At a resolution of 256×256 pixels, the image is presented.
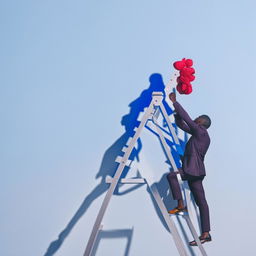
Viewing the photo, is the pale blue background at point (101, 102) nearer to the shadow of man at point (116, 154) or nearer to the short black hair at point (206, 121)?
the shadow of man at point (116, 154)

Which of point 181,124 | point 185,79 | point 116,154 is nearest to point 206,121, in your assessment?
point 181,124

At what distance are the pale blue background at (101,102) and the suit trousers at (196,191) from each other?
0.23 metres

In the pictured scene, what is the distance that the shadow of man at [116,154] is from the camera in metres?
2.28

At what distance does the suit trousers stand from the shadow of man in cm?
33

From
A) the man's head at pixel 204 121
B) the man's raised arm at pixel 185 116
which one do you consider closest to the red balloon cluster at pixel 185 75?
the man's raised arm at pixel 185 116

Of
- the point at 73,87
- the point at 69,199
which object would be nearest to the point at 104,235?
the point at 69,199

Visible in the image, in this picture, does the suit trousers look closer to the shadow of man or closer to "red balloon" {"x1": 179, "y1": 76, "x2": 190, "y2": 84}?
the shadow of man

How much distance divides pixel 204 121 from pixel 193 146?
0.63ft

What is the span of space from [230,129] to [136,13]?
1028 mm

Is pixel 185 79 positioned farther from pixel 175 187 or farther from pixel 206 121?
pixel 175 187

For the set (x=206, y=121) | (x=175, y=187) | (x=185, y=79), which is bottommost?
(x=175, y=187)

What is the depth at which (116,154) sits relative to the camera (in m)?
2.33

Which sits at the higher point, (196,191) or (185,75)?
(185,75)

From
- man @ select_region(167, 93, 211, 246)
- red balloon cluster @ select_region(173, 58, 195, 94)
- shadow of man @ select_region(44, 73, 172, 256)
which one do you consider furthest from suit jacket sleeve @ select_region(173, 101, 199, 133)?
shadow of man @ select_region(44, 73, 172, 256)
